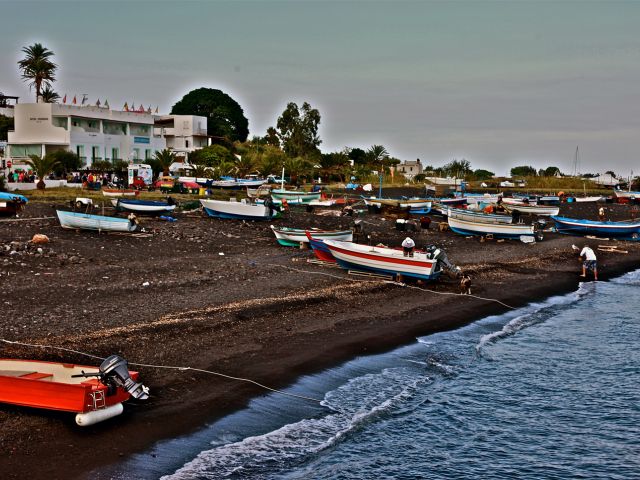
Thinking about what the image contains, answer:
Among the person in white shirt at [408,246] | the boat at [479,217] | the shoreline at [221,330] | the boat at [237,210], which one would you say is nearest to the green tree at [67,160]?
the boat at [237,210]

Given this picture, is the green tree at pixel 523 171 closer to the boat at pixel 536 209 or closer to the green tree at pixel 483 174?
the green tree at pixel 483 174

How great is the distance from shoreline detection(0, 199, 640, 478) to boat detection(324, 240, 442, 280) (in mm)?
770

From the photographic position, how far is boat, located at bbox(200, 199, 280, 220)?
1832 inches

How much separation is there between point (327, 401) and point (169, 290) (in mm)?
10152

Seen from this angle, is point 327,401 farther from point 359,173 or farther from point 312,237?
point 359,173

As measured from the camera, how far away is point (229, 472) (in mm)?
12547

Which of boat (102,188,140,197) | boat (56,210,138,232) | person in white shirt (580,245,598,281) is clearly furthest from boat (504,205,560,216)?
boat (56,210,138,232)

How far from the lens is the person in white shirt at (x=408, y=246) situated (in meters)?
29.1

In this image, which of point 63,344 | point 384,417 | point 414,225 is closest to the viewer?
point 384,417

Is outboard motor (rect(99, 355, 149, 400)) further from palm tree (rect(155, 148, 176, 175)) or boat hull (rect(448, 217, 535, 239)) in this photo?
palm tree (rect(155, 148, 176, 175))

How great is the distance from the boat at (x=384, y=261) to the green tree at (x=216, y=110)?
9867 cm

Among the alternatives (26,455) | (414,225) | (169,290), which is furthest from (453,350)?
(414,225)

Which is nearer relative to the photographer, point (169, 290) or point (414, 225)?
point (169, 290)

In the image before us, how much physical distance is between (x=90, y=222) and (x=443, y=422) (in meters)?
24.3
